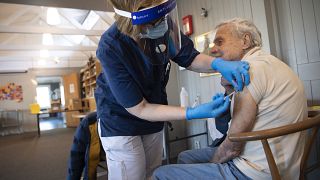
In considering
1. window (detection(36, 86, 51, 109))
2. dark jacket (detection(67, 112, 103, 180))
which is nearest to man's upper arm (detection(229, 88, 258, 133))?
dark jacket (detection(67, 112, 103, 180))

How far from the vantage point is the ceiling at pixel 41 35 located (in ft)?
20.5

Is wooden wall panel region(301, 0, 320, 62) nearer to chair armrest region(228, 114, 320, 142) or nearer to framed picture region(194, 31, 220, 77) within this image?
framed picture region(194, 31, 220, 77)

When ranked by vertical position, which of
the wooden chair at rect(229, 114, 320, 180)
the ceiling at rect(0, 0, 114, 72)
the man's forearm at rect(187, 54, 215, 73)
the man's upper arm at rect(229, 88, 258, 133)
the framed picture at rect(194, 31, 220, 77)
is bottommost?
the wooden chair at rect(229, 114, 320, 180)

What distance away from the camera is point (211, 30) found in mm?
2646

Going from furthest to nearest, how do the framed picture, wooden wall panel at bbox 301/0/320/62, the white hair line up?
the framed picture < wooden wall panel at bbox 301/0/320/62 < the white hair

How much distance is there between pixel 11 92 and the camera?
908cm

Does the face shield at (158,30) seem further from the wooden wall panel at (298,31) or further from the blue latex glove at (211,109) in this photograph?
the wooden wall panel at (298,31)

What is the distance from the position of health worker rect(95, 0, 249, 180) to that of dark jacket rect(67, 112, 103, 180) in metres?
0.42

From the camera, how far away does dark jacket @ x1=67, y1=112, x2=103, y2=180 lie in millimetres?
1507

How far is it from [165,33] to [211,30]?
1.79 m

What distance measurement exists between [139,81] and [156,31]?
24 centimetres

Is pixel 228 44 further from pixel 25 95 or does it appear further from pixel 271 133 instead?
pixel 25 95

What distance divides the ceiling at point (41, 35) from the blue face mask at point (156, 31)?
4.30 meters

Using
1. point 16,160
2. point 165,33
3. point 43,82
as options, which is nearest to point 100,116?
point 165,33
